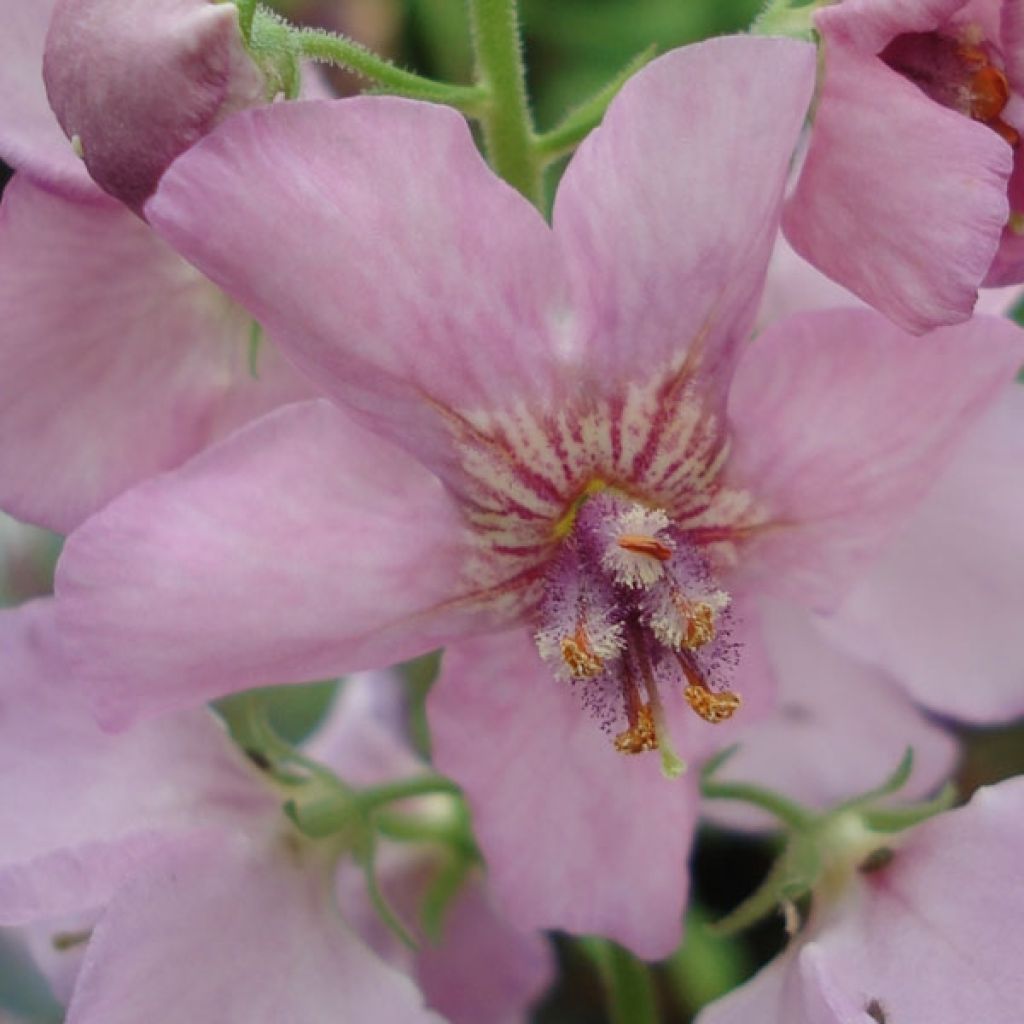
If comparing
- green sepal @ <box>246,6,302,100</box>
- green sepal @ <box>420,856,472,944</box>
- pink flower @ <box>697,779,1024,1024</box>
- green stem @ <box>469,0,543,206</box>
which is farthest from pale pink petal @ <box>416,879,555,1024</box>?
green sepal @ <box>246,6,302,100</box>

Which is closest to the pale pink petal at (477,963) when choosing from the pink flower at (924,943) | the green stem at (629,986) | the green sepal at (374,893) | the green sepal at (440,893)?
the green sepal at (440,893)

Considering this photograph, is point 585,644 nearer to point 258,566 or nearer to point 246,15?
point 258,566

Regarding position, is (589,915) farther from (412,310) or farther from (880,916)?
(412,310)

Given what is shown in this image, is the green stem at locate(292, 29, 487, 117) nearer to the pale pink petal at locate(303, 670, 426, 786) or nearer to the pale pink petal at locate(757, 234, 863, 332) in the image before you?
the pale pink petal at locate(757, 234, 863, 332)

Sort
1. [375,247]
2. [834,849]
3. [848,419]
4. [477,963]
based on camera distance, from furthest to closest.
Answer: [477,963]
[834,849]
[848,419]
[375,247]

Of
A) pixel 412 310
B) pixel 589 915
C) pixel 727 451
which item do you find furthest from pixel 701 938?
pixel 412 310

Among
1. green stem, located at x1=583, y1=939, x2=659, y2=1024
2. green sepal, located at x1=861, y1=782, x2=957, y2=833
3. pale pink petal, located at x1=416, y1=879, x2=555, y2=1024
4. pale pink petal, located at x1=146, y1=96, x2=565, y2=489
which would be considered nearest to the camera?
pale pink petal, located at x1=146, y1=96, x2=565, y2=489

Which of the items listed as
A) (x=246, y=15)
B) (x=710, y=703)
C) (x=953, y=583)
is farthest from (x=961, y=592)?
(x=246, y=15)

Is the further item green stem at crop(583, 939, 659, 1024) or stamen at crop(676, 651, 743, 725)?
green stem at crop(583, 939, 659, 1024)
